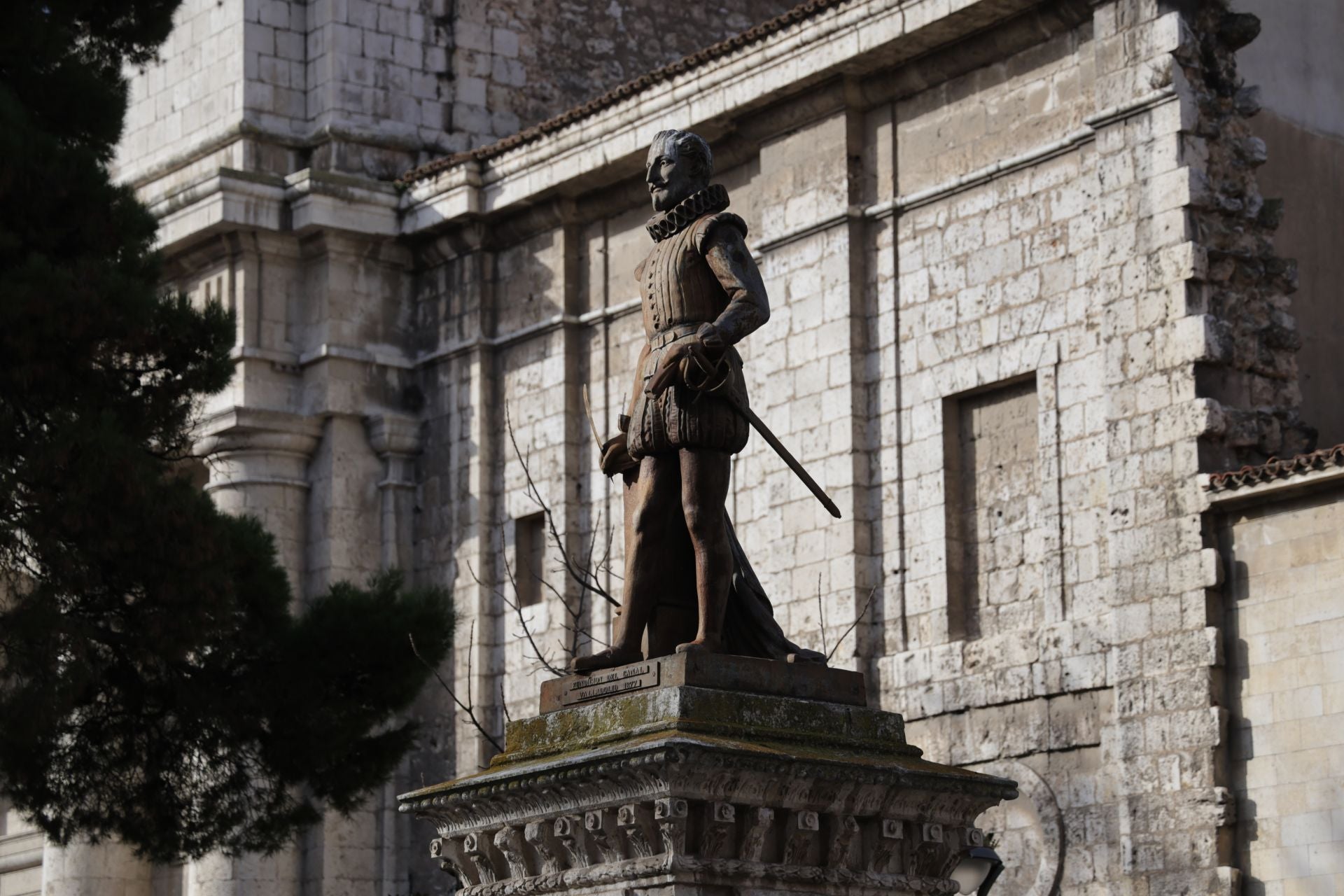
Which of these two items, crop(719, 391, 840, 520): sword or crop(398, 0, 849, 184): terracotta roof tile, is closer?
crop(719, 391, 840, 520): sword

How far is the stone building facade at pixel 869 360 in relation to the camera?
17.0 metres

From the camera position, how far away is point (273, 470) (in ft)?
78.3

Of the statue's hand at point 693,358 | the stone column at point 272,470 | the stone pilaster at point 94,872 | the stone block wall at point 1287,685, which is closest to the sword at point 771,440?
the statue's hand at point 693,358

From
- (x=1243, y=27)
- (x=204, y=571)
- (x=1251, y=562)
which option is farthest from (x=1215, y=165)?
(x=204, y=571)

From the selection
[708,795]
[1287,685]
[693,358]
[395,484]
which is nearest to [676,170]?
[693,358]

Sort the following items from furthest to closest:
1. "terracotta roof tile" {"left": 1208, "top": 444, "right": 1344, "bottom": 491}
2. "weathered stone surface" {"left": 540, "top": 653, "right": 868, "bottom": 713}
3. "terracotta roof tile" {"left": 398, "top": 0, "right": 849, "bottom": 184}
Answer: "terracotta roof tile" {"left": 398, "top": 0, "right": 849, "bottom": 184}
"terracotta roof tile" {"left": 1208, "top": 444, "right": 1344, "bottom": 491}
"weathered stone surface" {"left": 540, "top": 653, "right": 868, "bottom": 713}

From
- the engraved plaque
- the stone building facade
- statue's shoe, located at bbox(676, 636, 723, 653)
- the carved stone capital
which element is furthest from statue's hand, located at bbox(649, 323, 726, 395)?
the carved stone capital

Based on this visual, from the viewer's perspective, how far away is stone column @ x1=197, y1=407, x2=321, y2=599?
77.8ft

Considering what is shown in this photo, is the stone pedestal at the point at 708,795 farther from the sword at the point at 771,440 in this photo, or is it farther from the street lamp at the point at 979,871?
the street lamp at the point at 979,871

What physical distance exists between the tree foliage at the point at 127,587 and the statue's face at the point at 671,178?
6209 mm

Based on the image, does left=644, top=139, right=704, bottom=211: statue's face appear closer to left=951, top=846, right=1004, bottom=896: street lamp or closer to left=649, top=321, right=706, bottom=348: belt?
left=649, top=321, right=706, bottom=348: belt

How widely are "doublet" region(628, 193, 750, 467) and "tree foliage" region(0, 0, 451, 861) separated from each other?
629 cm

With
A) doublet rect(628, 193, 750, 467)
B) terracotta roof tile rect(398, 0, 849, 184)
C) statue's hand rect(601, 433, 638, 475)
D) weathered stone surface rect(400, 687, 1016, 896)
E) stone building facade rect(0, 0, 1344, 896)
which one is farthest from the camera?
terracotta roof tile rect(398, 0, 849, 184)

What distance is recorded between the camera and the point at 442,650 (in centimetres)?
1691
